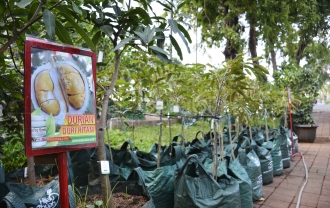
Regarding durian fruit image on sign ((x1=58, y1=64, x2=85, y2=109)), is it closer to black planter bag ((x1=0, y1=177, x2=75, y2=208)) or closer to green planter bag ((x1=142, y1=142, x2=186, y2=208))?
black planter bag ((x1=0, y1=177, x2=75, y2=208))

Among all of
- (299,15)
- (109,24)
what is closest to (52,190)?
(109,24)

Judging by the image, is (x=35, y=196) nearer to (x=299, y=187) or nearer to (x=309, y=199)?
(x=309, y=199)

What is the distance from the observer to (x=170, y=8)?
119 centimetres

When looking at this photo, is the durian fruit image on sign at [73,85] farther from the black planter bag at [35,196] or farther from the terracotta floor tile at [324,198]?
the terracotta floor tile at [324,198]

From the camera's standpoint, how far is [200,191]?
5.78ft

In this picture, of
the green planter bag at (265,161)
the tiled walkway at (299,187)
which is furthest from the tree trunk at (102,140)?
the green planter bag at (265,161)

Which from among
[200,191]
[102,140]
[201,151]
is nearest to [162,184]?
[200,191]

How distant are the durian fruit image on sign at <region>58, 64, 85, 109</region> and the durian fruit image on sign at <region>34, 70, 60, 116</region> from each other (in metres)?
0.05

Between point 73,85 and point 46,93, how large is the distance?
108mm

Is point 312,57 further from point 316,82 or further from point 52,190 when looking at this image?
point 52,190

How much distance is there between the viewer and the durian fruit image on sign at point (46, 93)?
89 cm

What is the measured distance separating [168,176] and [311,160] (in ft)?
11.3

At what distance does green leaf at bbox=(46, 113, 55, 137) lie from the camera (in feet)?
2.93

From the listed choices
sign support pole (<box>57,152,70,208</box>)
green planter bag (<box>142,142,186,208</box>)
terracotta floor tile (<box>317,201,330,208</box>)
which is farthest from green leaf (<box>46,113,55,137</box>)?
terracotta floor tile (<box>317,201,330,208</box>)
